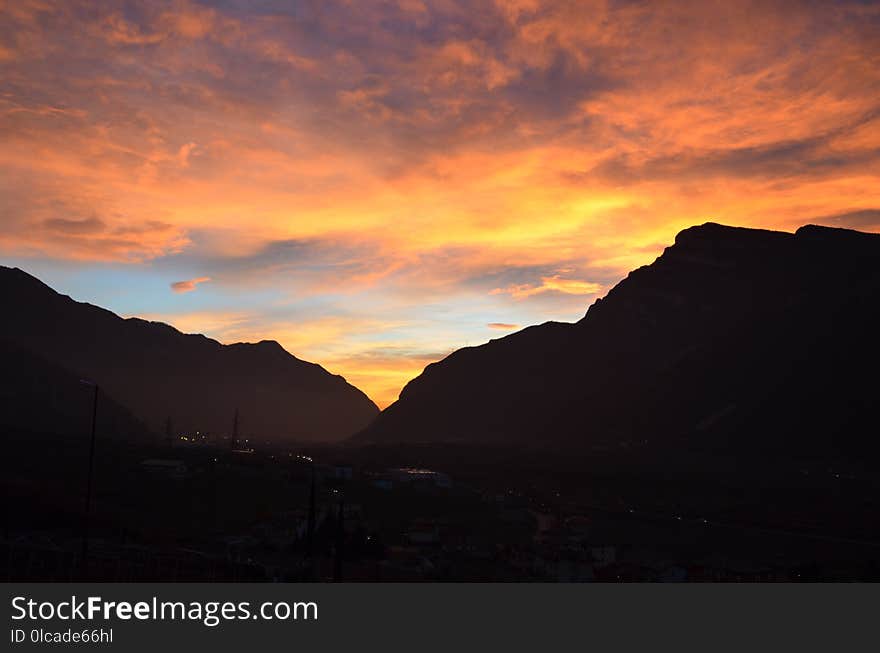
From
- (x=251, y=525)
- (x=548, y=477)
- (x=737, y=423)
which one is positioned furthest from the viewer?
(x=737, y=423)

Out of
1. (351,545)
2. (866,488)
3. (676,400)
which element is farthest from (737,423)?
(351,545)

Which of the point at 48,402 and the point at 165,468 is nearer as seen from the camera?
the point at 165,468

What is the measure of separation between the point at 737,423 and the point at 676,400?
80.1 ft

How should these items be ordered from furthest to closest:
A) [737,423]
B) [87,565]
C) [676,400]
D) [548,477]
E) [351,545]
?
[676,400] < [737,423] < [548,477] < [351,545] < [87,565]

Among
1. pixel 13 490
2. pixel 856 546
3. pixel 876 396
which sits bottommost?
pixel 856 546

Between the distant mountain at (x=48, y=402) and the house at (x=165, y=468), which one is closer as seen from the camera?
the house at (x=165, y=468)

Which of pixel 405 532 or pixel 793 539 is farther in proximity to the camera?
pixel 793 539

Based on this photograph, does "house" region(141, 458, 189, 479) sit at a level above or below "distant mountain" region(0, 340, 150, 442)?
below

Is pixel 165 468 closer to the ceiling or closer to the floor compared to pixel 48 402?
closer to the floor

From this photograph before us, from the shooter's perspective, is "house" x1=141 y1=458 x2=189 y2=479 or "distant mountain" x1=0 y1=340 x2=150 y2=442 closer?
"house" x1=141 y1=458 x2=189 y2=479

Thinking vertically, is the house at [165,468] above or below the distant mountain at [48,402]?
below

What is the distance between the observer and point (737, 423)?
169 metres

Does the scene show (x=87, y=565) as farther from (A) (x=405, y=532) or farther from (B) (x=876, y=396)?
(B) (x=876, y=396)

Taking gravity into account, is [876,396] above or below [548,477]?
above
